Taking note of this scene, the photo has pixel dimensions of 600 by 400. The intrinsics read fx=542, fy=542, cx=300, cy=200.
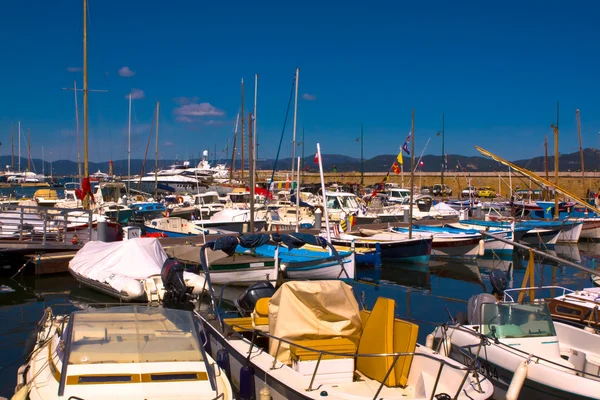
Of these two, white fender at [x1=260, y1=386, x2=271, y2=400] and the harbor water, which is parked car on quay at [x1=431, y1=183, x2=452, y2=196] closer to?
the harbor water

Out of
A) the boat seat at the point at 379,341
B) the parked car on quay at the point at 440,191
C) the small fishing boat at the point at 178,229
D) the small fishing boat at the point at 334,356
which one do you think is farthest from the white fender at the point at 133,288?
the parked car on quay at the point at 440,191

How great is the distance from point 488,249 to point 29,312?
75.8ft

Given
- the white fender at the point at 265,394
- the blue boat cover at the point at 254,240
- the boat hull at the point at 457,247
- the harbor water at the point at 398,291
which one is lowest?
the harbor water at the point at 398,291

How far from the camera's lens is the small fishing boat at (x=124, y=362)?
6727 millimetres

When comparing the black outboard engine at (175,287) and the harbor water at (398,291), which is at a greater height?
the black outboard engine at (175,287)

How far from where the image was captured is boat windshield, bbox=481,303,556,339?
9.94 metres

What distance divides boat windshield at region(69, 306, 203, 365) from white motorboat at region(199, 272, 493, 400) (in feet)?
3.67

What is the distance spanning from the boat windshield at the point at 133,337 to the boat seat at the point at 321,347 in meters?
1.43

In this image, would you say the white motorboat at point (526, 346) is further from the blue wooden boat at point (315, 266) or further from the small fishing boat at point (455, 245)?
the small fishing boat at point (455, 245)

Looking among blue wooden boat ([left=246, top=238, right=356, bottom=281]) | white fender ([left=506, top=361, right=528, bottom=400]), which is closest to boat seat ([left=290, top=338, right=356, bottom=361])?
white fender ([left=506, top=361, right=528, bottom=400])

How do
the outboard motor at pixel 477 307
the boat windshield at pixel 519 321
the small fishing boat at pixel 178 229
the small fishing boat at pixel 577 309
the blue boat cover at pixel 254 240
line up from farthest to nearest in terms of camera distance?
the small fishing boat at pixel 178 229 < the blue boat cover at pixel 254 240 < the small fishing boat at pixel 577 309 < the outboard motor at pixel 477 307 < the boat windshield at pixel 519 321

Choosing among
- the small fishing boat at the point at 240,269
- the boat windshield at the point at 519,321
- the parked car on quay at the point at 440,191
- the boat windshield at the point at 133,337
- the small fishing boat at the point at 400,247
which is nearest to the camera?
the boat windshield at the point at 133,337

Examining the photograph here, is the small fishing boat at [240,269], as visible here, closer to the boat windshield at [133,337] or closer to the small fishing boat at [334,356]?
the small fishing boat at [334,356]

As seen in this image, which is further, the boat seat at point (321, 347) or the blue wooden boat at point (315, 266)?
the blue wooden boat at point (315, 266)
